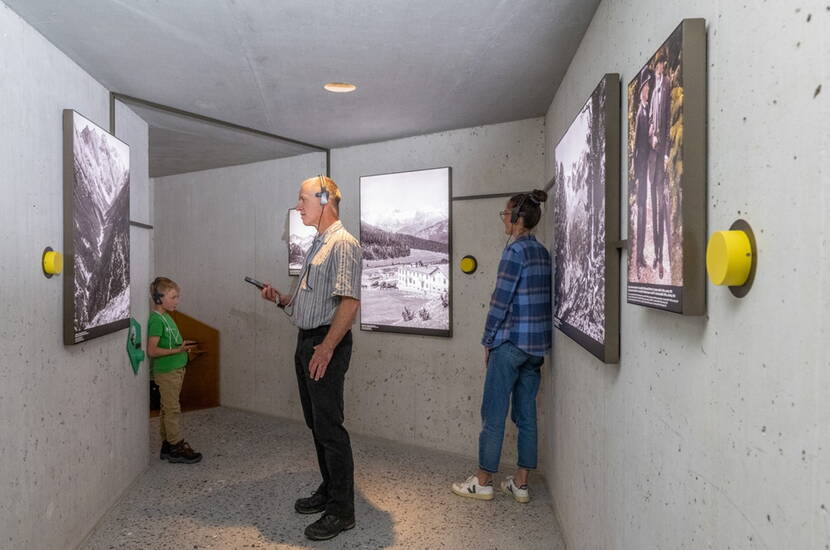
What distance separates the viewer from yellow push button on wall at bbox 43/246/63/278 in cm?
207

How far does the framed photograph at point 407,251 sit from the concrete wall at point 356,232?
0.08m

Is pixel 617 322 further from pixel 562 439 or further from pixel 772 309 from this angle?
pixel 562 439

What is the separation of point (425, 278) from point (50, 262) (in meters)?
2.24

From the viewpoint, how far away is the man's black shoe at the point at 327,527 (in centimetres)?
244

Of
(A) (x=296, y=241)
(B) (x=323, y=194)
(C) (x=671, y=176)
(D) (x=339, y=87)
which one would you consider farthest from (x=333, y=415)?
(A) (x=296, y=241)

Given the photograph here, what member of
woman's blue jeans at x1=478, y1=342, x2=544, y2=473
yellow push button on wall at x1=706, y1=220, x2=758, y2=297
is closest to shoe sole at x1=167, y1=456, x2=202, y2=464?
woman's blue jeans at x1=478, y1=342, x2=544, y2=473

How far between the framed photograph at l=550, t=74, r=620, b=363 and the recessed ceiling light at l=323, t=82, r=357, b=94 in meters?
1.16

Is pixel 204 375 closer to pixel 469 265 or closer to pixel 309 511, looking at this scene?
pixel 309 511

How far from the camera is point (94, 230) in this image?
2463mm

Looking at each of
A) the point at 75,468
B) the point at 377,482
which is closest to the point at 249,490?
the point at 377,482

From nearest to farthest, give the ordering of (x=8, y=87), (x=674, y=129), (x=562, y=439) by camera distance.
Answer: (x=674, y=129) → (x=8, y=87) → (x=562, y=439)

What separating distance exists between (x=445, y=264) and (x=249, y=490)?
187cm

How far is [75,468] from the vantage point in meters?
2.34

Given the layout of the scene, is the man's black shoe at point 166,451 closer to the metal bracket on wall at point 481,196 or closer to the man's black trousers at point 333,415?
the man's black trousers at point 333,415
